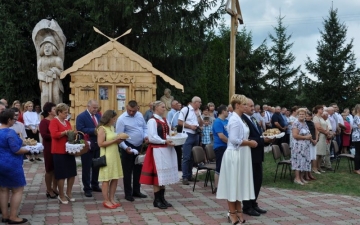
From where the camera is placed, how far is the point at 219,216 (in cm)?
709

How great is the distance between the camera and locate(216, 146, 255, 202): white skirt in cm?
643

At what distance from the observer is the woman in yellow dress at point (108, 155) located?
7504mm

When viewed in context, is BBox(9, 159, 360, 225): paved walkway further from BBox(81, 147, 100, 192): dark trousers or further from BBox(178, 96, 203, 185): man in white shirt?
BBox(178, 96, 203, 185): man in white shirt

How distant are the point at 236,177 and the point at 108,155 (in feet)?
7.45

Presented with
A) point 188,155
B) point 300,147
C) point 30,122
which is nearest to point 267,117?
point 300,147

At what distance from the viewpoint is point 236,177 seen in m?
6.45

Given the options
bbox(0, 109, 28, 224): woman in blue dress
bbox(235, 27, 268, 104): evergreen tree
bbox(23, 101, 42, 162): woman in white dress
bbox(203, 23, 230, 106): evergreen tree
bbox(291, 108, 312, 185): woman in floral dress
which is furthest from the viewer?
bbox(235, 27, 268, 104): evergreen tree

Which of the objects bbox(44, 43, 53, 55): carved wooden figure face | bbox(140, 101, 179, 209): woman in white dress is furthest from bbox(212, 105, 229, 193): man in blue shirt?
bbox(44, 43, 53, 55): carved wooden figure face

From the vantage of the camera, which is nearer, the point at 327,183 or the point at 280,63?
the point at 327,183

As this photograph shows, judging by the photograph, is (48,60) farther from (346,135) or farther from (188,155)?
(346,135)

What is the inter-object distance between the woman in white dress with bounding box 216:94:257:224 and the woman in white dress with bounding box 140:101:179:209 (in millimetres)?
1224

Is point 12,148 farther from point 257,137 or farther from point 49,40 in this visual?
point 49,40

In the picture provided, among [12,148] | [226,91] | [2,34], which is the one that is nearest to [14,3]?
[2,34]

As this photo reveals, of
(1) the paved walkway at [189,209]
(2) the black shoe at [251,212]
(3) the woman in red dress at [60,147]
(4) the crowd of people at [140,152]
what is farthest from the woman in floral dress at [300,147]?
(3) the woman in red dress at [60,147]
